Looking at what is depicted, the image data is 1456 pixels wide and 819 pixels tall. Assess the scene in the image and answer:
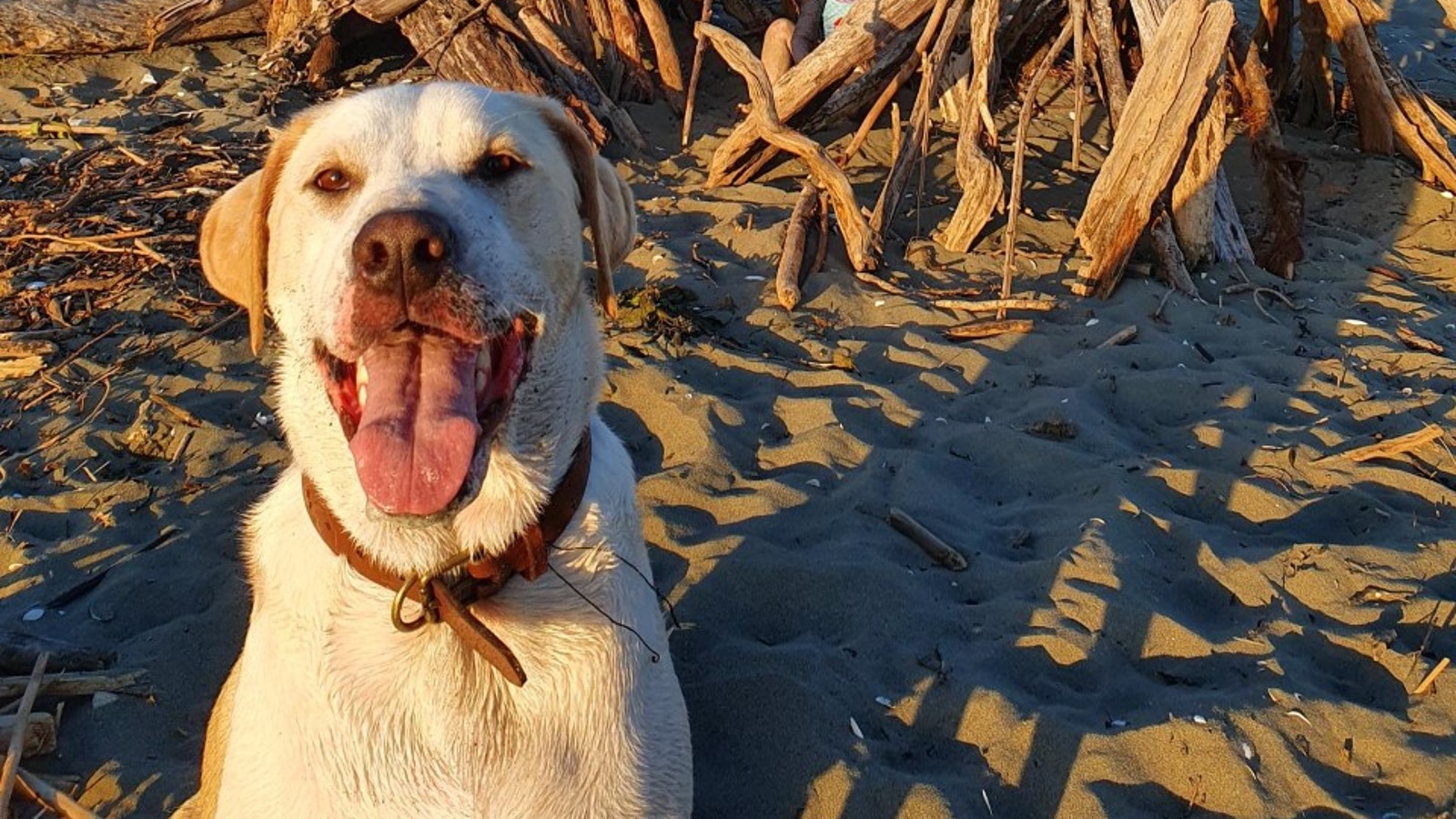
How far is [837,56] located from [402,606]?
19.1 feet

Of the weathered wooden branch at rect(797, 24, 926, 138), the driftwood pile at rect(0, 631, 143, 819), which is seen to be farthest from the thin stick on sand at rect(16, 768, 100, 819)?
the weathered wooden branch at rect(797, 24, 926, 138)

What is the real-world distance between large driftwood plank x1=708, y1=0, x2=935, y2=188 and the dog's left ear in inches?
178

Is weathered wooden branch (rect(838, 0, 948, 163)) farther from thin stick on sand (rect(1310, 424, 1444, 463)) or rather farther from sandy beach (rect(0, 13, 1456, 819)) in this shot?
thin stick on sand (rect(1310, 424, 1444, 463))

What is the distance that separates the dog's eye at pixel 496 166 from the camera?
2598 mm

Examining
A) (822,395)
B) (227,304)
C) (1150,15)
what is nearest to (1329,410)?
(822,395)

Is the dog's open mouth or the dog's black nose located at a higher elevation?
the dog's black nose

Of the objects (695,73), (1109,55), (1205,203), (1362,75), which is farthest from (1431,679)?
(1362,75)

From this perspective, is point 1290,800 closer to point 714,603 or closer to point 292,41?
point 714,603

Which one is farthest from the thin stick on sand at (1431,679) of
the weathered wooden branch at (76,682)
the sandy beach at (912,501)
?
the weathered wooden branch at (76,682)

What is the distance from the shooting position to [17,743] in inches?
128

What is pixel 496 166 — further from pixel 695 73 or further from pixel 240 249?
pixel 695 73

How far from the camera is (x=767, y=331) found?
5.94 meters

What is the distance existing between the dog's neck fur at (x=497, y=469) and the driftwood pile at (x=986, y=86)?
370cm

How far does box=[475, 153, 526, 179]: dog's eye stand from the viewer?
260cm
